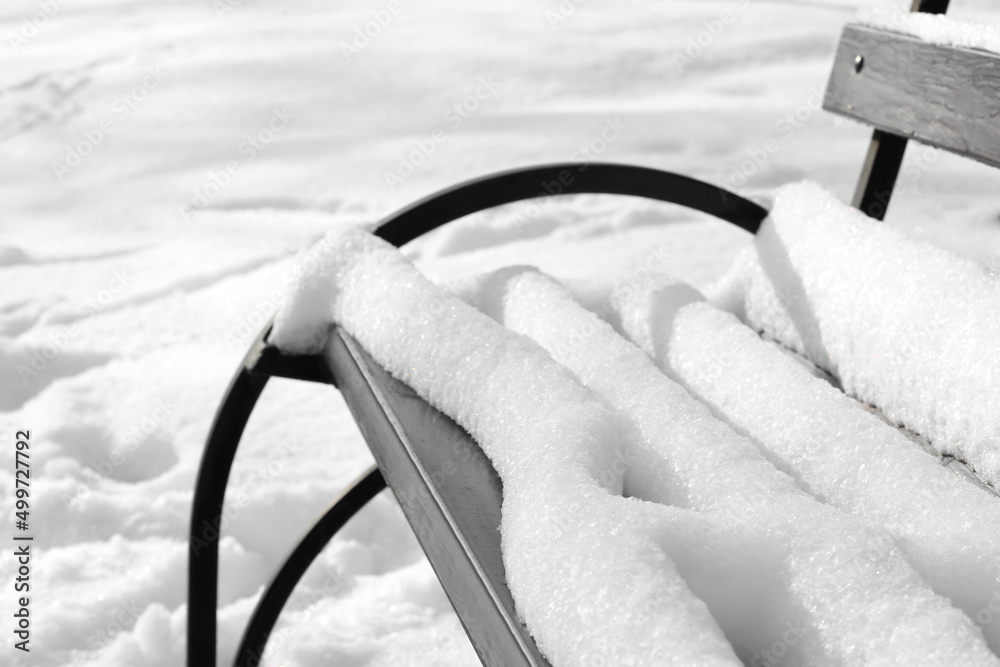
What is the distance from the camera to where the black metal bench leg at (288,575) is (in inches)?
57.6

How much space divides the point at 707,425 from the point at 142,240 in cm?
284

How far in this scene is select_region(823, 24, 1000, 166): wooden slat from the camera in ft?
3.46

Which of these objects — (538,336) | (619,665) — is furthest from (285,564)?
(619,665)

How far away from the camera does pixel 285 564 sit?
4.82 ft

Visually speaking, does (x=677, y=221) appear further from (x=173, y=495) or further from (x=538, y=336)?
(x=538, y=336)
